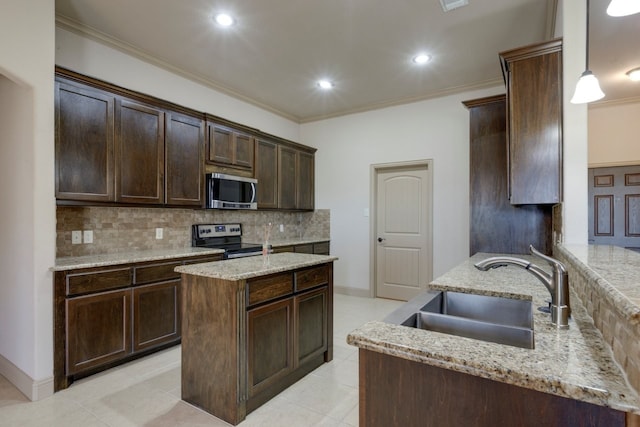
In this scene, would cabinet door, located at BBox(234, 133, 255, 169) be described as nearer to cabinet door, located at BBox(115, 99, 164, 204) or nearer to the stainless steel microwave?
the stainless steel microwave

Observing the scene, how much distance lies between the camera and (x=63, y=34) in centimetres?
294

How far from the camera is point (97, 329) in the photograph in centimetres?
254

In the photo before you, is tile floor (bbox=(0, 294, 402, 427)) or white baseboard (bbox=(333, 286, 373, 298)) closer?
tile floor (bbox=(0, 294, 402, 427))

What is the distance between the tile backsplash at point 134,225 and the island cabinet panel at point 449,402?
9.69 ft

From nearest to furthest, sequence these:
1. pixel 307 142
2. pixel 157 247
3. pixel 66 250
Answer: pixel 66 250 < pixel 157 247 < pixel 307 142

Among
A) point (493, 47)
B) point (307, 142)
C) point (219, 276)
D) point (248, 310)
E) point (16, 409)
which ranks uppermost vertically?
point (493, 47)

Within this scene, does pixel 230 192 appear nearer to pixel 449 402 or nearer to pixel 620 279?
pixel 449 402

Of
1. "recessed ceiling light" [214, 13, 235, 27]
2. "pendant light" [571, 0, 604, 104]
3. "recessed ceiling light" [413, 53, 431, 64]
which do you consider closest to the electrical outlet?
"recessed ceiling light" [214, 13, 235, 27]

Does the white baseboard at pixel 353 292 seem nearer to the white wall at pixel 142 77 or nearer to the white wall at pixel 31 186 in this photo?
the white wall at pixel 142 77

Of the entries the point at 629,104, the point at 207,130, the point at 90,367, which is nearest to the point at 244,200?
the point at 207,130

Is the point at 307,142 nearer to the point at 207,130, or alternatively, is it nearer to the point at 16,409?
the point at 207,130

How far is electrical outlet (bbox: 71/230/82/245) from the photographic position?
115 inches

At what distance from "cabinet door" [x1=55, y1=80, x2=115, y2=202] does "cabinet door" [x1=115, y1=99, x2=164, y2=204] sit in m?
0.08

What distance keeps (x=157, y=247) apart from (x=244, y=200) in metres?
1.11
